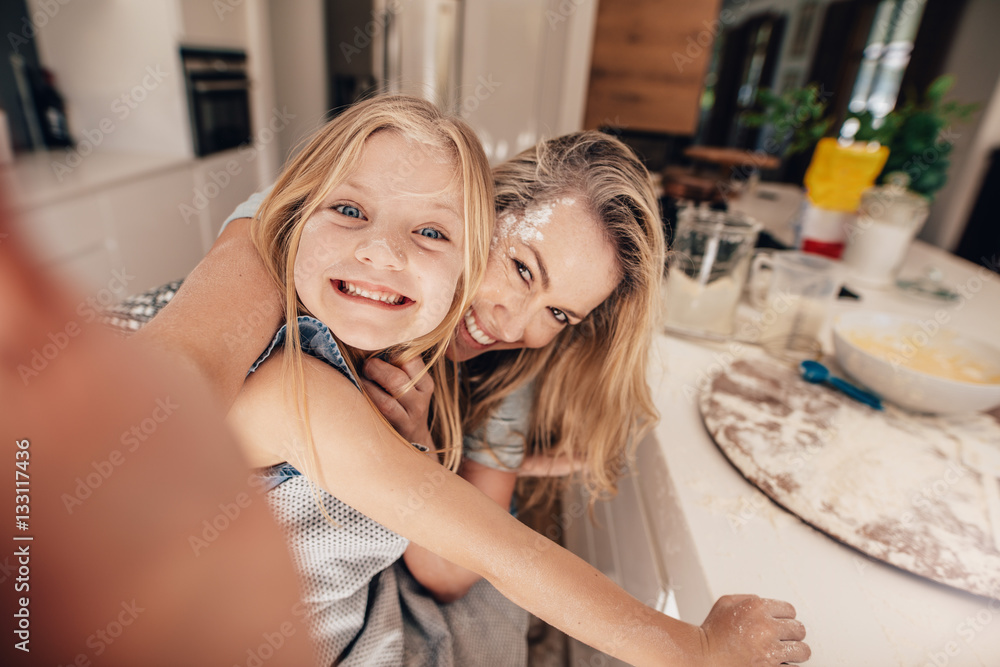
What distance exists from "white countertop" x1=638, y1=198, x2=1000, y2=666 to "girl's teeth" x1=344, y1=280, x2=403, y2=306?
0.43 meters

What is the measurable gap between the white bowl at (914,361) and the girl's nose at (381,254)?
744mm

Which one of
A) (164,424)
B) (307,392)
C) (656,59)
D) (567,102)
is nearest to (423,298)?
(307,392)

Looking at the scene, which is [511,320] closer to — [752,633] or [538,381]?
[538,381]

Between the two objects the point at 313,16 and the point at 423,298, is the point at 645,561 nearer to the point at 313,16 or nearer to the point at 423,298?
the point at 423,298

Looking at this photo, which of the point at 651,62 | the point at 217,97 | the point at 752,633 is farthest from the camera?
the point at 651,62

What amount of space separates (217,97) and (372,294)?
2.43 metres


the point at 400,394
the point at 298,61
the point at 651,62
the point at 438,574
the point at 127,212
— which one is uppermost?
the point at 651,62

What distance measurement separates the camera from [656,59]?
3.25m

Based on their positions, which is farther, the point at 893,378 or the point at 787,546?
the point at 893,378

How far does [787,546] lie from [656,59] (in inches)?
131

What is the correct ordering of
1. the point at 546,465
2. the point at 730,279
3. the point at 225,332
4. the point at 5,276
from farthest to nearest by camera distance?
the point at 730,279
the point at 546,465
the point at 225,332
the point at 5,276

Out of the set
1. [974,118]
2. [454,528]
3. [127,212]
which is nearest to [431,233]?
[454,528]

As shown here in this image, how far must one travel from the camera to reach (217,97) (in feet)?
8.02

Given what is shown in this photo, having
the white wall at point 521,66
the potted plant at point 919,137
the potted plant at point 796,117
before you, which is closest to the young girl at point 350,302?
the potted plant at point 796,117
